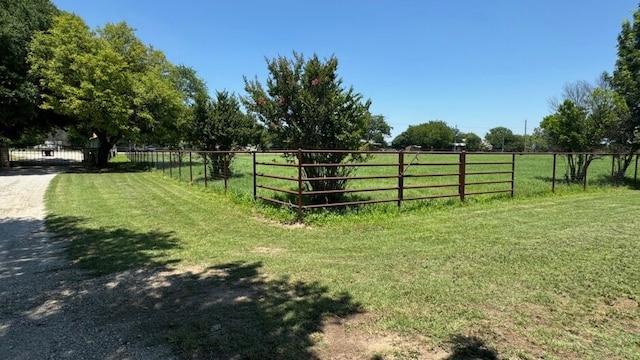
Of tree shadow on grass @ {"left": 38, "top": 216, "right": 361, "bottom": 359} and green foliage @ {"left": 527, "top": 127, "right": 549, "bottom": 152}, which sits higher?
green foliage @ {"left": 527, "top": 127, "right": 549, "bottom": 152}

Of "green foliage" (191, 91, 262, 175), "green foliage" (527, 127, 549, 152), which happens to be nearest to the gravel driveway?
"green foliage" (191, 91, 262, 175)

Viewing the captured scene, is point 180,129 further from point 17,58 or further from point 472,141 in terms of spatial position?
point 472,141

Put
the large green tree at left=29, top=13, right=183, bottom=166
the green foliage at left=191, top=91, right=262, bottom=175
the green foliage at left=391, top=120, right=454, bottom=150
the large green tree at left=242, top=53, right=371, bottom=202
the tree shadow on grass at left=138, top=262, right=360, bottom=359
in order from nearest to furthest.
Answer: the tree shadow on grass at left=138, top=262, right=360, bottom=359
the large green tree at left=242, top=53, right=371, bottom=202
the green foliage at left=191, top=91, right=262, bottom=175
the large green tree at left=29, top=13, right=183, bottom=166
the green foliage at left=391, top=120, right=454, bottom=150

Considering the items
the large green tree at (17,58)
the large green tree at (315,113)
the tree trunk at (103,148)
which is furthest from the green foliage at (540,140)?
the large green tree at (17,58)

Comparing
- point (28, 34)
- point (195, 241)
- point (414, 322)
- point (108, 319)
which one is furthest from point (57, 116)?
point (414, 322)

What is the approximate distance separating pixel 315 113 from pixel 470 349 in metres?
7.42

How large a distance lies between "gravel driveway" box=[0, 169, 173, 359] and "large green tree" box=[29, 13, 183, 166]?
62.7 feet

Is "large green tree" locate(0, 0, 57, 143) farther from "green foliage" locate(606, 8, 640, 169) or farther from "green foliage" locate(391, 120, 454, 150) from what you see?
"green foliage" locate(391, 120, 454, 150)

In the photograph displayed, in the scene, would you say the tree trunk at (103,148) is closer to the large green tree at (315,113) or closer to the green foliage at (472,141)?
the large green tree at (315,113)

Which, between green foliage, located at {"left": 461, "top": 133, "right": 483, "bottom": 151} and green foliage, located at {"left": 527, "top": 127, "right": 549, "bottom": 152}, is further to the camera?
green foliage, located at {"left": 461, "top": 133, "right": 483, "bottom": 151}

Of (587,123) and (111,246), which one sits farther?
(587,123)

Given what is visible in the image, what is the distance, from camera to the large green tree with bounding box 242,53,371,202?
9766 mm

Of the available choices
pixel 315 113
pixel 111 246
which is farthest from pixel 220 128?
pixel 111 246

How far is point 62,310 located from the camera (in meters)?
3.78
